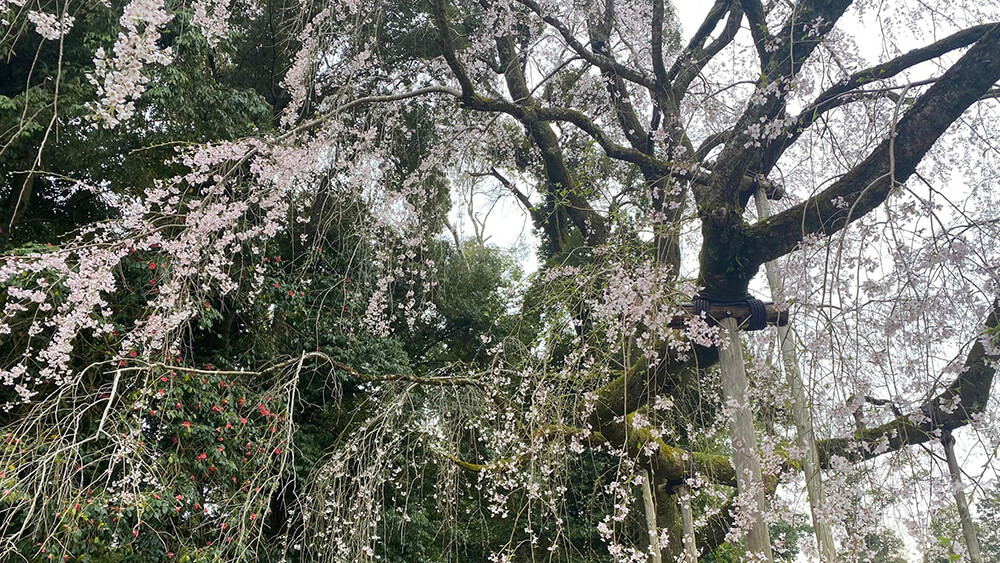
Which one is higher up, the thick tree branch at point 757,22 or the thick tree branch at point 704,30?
the thick tree branch at point 704,30

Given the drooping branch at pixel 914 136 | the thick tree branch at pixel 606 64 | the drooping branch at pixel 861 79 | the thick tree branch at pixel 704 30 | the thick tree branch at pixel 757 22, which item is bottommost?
the drooping branch at pixel 914 136

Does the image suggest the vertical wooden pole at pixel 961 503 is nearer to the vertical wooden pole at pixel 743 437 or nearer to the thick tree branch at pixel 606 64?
the vertical wooden pole at pixel 743 437

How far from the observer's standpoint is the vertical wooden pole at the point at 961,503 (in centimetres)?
211

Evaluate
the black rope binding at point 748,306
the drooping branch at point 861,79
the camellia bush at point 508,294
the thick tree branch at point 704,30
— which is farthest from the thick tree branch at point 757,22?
the black rope binding at point 748,306

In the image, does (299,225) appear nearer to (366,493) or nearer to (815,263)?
(366,493)

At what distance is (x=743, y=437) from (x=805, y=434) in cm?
36

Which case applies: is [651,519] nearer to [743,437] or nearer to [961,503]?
[743,437]

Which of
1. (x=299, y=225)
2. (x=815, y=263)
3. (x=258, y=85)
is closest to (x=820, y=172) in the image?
(x=815, y=263)

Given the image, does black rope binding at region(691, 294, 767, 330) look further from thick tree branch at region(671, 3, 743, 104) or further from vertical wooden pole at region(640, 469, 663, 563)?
thick tree branch at region(671, 3, 743, 104)

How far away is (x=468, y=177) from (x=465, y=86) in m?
0.92

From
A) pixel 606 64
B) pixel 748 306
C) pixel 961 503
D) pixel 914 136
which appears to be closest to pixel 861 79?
pixel 914 136

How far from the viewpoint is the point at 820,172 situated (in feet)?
12.0

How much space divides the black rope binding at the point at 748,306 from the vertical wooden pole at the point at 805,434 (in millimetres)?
83

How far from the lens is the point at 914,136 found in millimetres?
2307
